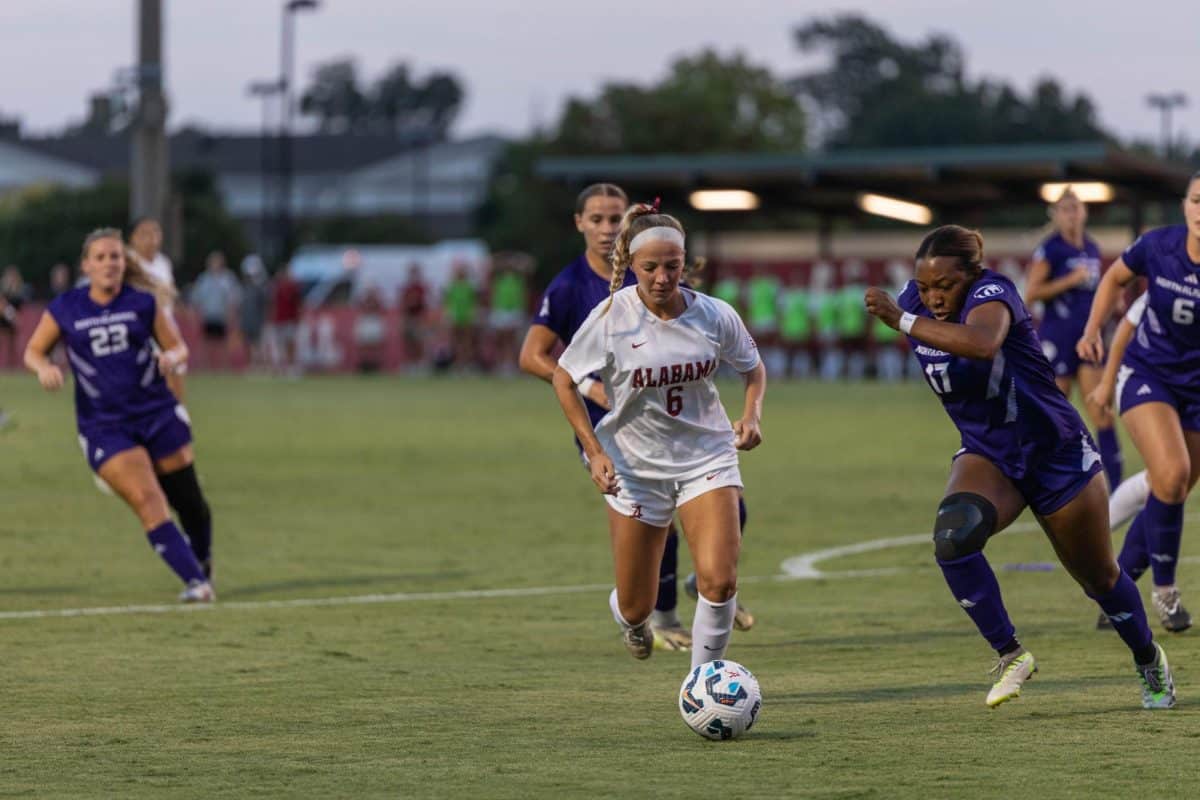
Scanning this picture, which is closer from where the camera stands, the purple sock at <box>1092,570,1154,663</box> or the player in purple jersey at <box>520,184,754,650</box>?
the purple sock at <box>1092,570,1154,663</box>

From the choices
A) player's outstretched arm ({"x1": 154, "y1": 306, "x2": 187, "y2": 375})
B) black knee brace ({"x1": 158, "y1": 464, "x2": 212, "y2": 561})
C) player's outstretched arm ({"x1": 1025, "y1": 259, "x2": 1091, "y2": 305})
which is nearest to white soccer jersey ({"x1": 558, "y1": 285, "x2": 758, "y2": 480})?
player's outstretched arm ({"x1": 154, "y1": 306, "x2": 187, "y2": 375})

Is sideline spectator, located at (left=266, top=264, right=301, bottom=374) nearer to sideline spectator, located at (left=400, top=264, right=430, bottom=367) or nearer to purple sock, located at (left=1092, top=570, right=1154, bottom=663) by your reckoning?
sideline spectator, located at (left=400, top=264, right=430, bottom=367)

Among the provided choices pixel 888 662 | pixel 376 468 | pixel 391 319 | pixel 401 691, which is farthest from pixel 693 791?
pixel 391 319

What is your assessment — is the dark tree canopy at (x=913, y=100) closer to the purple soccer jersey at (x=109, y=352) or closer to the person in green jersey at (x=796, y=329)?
the person in green jersey at (x=796, y=329)

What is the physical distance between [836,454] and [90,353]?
12.0 metres

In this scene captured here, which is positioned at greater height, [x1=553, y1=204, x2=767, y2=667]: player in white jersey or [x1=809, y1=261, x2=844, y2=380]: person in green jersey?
[x1=553, y1=204, x2=767, y2=667]: player in white jersey

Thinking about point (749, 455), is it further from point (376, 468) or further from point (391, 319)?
point (391, 319)

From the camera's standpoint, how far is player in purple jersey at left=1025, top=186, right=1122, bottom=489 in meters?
14.6

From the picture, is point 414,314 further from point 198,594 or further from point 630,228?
point 630,228

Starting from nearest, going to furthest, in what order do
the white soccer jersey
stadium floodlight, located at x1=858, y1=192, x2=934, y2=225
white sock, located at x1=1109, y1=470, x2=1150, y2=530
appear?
the white soccer jersey
white sock, located at x1=1109, y1=470, x2=1150, y2=530
stadium floodlight, located at x1=858, y1=192, x2=934, y2=225

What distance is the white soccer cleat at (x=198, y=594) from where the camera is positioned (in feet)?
38.0

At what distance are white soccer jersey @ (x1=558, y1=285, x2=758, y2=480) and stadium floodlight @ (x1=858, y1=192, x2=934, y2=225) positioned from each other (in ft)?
120

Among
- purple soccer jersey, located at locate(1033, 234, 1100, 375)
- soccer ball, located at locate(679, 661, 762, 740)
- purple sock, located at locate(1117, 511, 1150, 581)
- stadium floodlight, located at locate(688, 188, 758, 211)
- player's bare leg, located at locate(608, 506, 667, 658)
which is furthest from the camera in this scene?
stadium floodlight, located at locate(688, 188, 758, 211)

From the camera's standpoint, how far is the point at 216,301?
134 feet
